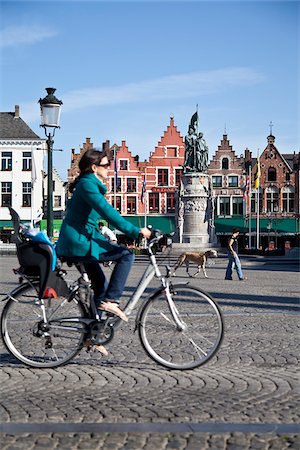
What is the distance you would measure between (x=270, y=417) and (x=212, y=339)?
166 centimetres

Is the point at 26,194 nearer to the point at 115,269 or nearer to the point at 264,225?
the point at 264,225

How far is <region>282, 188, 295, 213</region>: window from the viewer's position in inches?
2948

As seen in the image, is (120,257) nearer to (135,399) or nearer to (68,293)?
(68,293)

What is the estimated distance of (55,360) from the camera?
6312 mm

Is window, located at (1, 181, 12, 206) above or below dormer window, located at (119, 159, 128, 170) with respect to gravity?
below

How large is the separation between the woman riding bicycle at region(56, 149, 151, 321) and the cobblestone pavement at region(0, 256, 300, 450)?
25.4 inches

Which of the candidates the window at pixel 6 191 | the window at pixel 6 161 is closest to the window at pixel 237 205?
the window at pixel 6 191

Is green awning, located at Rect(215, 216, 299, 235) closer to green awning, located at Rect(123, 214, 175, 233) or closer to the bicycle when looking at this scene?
green awning, located at Rect(123, 214, 175, 233)

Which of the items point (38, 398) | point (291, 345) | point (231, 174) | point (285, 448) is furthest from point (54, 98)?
point (231, 174)

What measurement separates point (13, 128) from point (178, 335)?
2621 inches

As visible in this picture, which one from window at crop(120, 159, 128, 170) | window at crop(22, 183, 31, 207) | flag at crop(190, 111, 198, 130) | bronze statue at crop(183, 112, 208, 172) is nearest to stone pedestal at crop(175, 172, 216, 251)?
bronze statue at crop(183, 112, 208, 172)

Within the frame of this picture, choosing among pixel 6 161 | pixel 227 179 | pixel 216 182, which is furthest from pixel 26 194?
pixel 227 179

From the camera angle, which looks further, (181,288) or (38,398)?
(181,288)

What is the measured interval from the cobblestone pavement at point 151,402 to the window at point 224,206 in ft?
221
